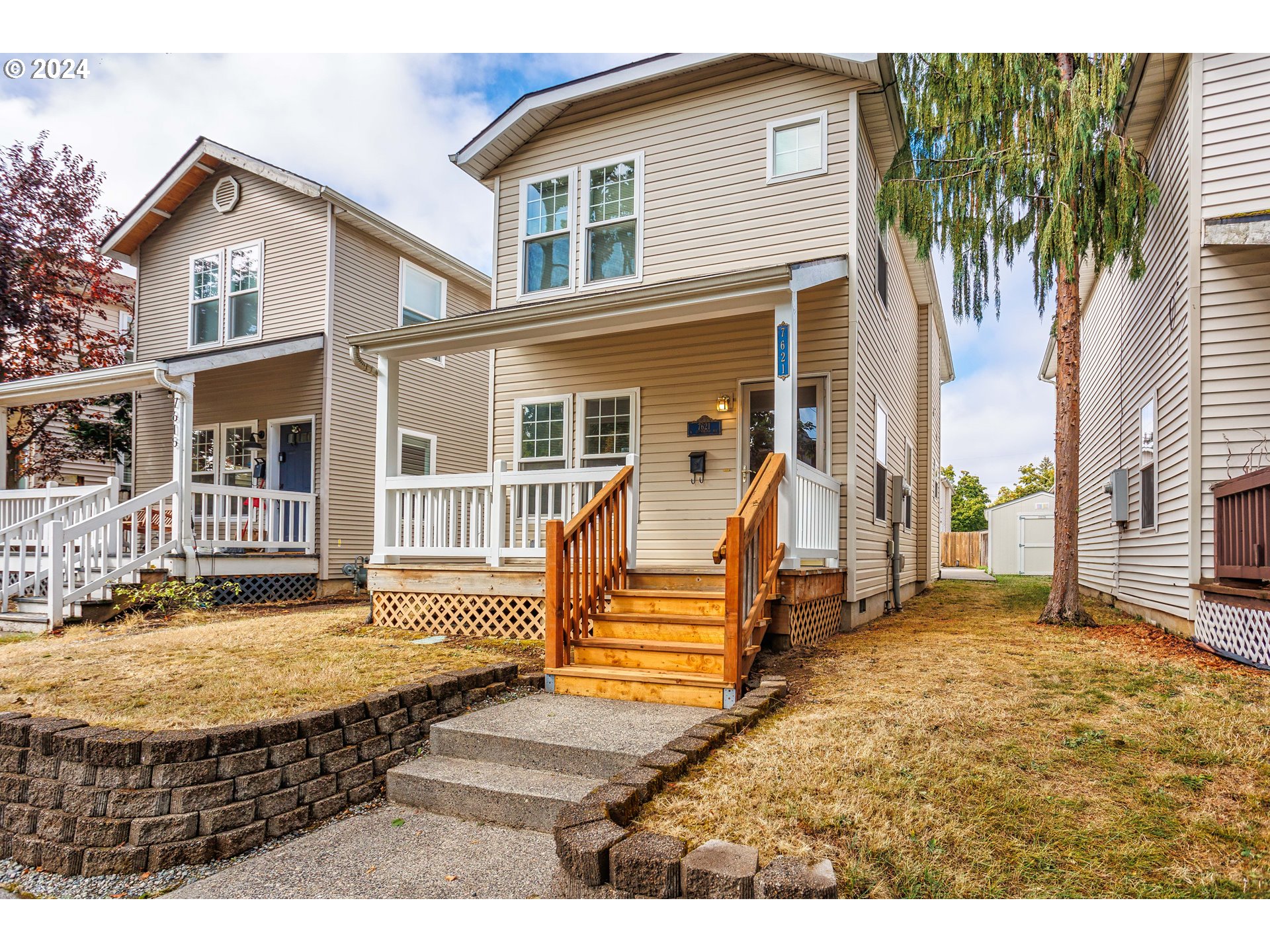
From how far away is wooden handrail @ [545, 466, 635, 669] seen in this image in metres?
5.25

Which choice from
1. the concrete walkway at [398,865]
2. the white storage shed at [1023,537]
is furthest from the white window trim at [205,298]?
the white storage shed at [1023,537]

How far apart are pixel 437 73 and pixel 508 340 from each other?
135 inches

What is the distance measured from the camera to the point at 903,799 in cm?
313

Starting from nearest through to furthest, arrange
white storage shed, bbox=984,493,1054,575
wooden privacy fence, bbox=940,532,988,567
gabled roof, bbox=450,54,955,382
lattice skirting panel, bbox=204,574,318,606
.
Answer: gabled roof, bbox=450,54,955,382
lattice skirting panel, bbox=204,574,318,606
white storage shed, bbox=984,493,1054,575
wooden privacy fence, bbox=940,532,988,567

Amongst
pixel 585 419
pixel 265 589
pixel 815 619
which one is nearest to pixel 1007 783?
pixel 815 619

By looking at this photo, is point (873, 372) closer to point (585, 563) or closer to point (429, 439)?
point (585, 563)

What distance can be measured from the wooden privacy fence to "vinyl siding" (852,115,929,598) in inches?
755

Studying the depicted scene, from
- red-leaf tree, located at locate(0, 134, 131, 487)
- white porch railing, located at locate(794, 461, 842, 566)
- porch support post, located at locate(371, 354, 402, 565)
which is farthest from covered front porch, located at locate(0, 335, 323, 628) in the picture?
white porch railing, located at locate(794, 461, 842, 566)

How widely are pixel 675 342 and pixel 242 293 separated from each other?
8.24m

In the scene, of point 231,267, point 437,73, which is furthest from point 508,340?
point 231,267

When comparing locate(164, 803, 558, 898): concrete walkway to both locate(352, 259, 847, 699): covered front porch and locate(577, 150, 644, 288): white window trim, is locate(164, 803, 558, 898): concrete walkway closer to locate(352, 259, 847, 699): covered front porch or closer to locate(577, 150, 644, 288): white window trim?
locate(352, 259, 847, 699): covered front porch
